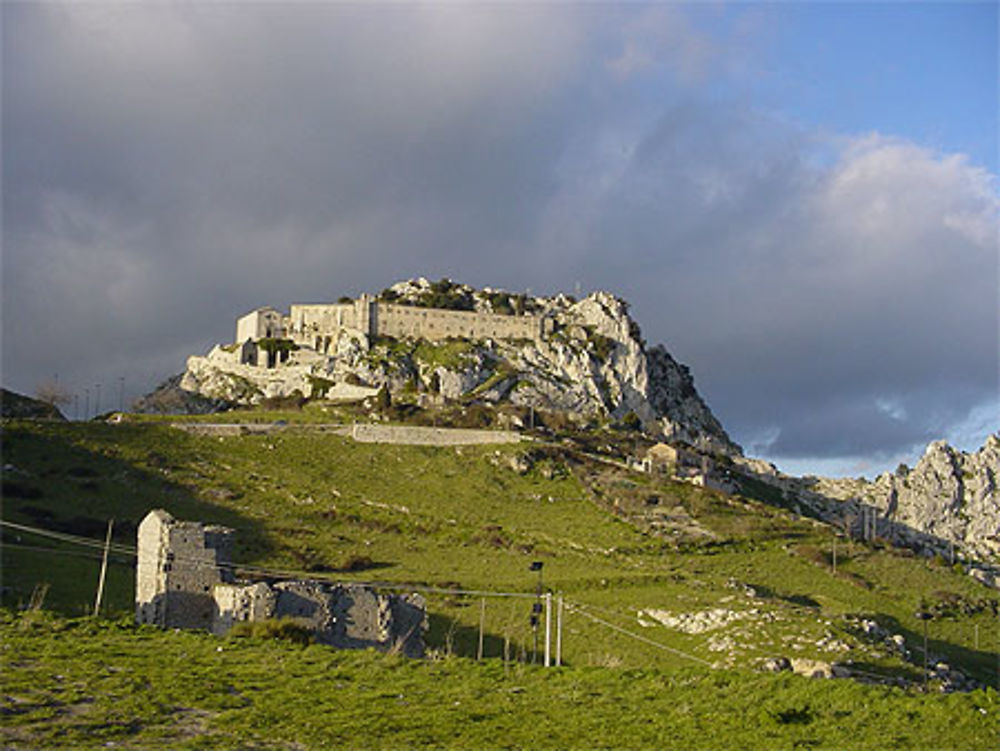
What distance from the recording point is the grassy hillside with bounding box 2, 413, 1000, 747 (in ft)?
61.3

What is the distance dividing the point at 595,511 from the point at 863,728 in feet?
210

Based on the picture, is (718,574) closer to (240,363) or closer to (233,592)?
(233,592)

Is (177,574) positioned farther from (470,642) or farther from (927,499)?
(927,499)

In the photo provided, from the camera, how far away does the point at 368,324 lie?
151000 mm

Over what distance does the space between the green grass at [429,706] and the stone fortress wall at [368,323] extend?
129 metres

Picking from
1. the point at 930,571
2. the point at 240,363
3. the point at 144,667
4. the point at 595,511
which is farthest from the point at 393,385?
the point at 144,667

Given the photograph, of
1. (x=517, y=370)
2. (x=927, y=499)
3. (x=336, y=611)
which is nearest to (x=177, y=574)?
(x=336, y=611)

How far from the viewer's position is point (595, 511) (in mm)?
79250

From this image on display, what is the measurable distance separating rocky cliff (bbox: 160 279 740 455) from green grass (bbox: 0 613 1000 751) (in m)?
105

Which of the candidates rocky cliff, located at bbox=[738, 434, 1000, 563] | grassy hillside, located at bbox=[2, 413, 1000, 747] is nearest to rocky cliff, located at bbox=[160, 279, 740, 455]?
rocky cliff, located at bbox=[738, 434, 1000, 563]

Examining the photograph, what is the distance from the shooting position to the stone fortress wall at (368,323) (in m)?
150

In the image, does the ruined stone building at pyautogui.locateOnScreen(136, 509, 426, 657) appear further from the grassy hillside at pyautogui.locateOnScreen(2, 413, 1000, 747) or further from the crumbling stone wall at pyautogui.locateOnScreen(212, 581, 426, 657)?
the grassy hillside at pyautogui.locateOnScreen(2, 413, 1000, 747)

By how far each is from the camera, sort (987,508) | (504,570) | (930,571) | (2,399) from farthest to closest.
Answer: (987,508), (2,399), (930,571), (504,570)

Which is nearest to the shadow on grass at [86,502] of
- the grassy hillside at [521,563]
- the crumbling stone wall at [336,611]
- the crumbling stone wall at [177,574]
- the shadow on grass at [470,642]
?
the grassy hillside at [521,563]
